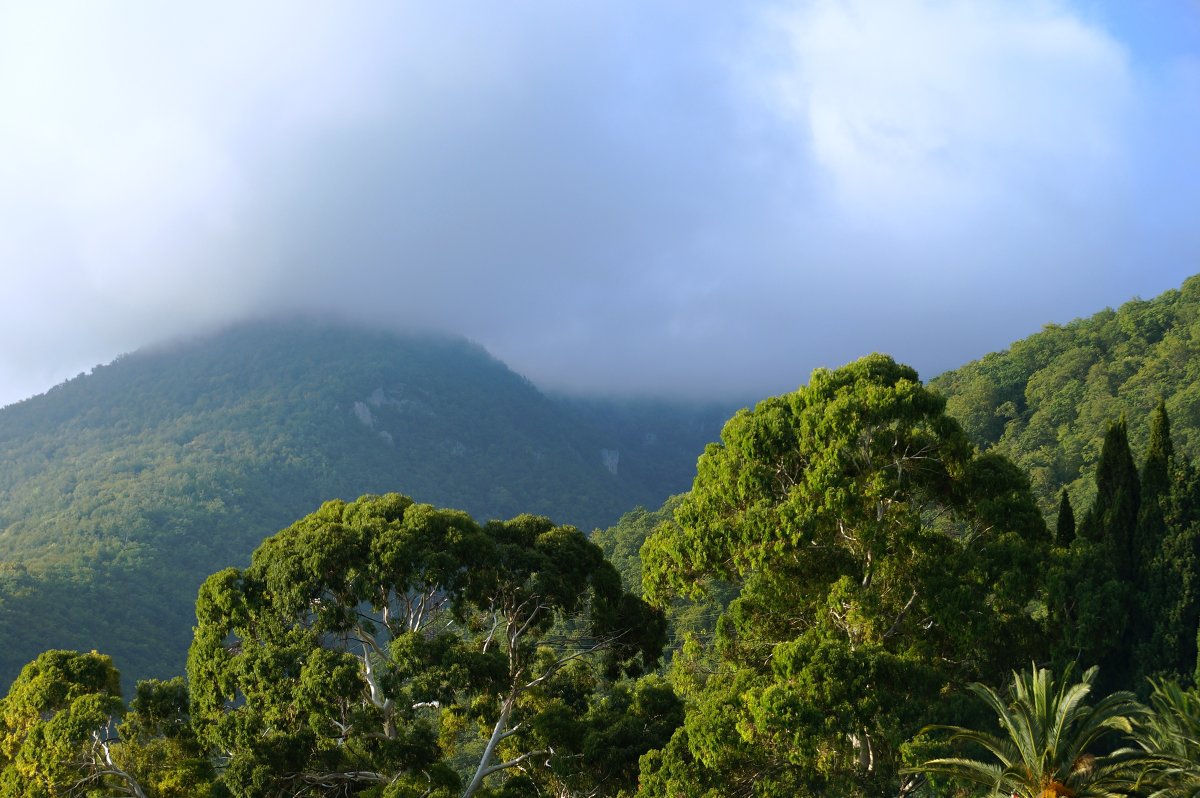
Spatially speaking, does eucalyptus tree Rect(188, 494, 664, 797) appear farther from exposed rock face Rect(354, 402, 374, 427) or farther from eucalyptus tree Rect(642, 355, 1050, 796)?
exposed rock face Rect(354, 402, 374, 427)

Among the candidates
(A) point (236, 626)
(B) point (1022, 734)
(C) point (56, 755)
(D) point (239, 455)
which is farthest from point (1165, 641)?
(D) point (239, 455)

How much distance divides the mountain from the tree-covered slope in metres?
45.3

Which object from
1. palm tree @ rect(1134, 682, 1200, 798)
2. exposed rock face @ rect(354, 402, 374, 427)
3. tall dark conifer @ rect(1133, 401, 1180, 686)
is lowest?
palm tree @ rect(1134, 682, 1200, 798)

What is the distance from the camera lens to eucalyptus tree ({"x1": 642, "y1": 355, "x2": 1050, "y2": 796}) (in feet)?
63.4

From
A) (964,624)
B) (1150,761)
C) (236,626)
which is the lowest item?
(1150,761)

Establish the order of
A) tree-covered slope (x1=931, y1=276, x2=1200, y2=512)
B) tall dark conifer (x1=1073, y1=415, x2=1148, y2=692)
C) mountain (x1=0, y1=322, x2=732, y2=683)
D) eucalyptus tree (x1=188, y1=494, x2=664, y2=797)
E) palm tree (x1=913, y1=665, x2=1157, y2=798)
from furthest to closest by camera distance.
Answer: mountain (x1=0, y1=322, x2=732, y2=683), tree-covered slope (x1=931, y1=276, x2=1200, y2=512), eucalyptus tree (x1=188, y1=494, x2=664, y2=797), tall dark conifer (x1=1073, y1=415, x2=1148, y2=692), palm tree (x1=913, y1=665, x2=1157, y2=798)

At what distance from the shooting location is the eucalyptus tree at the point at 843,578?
19328mm

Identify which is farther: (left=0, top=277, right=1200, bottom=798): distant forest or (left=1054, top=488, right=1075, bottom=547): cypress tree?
(left=1054, top=488, right=1075, bottom=547): cypress tree

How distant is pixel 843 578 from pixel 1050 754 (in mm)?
4645

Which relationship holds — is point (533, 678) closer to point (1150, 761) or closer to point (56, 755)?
point (56, 755)

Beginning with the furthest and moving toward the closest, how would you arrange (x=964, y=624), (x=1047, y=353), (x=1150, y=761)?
(x=1047, y=353)
(x=964, y=624)
(x=1150, y=761)

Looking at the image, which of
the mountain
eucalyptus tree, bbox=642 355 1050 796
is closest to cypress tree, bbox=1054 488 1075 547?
eucalyptus tree, bbox=642 355 1050 796

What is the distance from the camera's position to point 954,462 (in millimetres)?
21391

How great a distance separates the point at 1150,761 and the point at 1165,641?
177 inches
